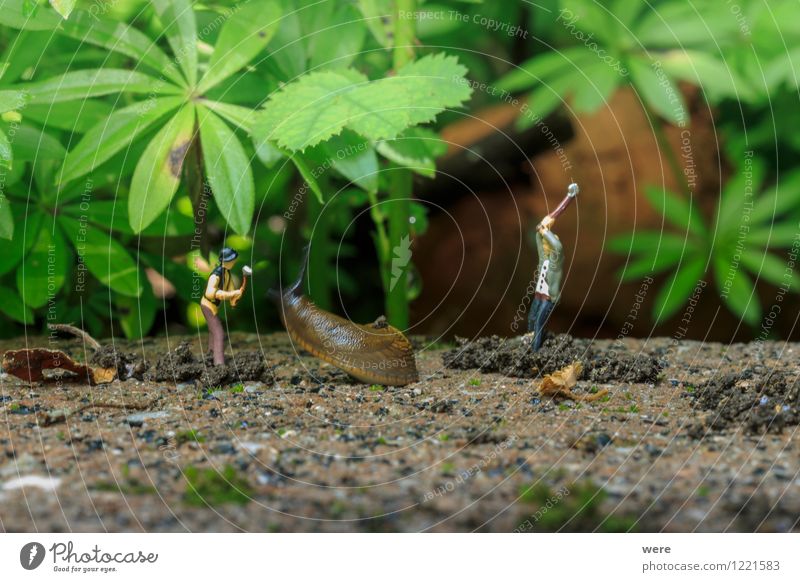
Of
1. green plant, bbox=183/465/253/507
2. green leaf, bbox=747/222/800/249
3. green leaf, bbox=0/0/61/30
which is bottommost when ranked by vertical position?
green plant, bbox=183/465/253/507

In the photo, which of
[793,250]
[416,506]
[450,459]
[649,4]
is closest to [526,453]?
[450,459]

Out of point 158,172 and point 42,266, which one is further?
point 42,266

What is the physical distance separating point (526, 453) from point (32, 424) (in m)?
0.82

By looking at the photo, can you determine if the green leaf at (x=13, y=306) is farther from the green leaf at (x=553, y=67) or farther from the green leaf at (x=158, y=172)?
the green leaf at (x=553, y=67)

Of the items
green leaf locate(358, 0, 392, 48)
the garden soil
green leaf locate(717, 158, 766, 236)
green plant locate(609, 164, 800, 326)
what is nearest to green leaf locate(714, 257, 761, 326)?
green plant locate(609, 164, 800, 326)

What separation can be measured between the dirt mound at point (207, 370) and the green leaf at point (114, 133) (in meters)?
0.44

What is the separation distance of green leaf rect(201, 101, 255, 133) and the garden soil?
1.54 feet

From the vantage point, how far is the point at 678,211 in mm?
2613

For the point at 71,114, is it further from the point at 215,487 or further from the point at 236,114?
the point at 215,487

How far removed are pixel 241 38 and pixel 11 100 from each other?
19.0 inches

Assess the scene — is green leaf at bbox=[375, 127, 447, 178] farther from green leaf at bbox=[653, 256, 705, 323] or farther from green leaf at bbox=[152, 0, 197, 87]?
green leaf at bbox=[653, 256, 705, 323]

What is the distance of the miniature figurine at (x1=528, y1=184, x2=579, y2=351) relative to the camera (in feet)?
5.44

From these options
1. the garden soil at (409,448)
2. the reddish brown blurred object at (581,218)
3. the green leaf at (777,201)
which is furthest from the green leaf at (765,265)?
the garden soil at (409,448)
